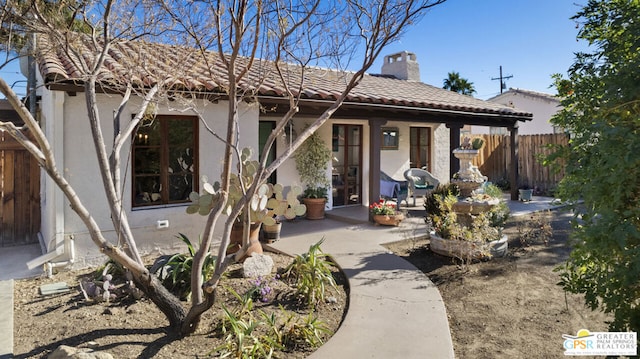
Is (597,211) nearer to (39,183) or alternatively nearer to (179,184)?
(179,184)

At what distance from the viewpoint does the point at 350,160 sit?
11.9 m

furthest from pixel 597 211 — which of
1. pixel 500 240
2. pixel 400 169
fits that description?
pixel 400 169

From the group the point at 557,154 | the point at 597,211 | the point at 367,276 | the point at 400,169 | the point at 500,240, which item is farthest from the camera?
the point at 400,169

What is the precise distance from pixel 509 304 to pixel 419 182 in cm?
756

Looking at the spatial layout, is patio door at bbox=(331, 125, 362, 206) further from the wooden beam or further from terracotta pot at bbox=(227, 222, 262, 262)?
terracotta pot at bbox=(227, 222, 262, 262)

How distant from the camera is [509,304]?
5.04 metres

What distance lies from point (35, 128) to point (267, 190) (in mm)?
3472

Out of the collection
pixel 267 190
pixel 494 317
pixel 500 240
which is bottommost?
pixel 494 317

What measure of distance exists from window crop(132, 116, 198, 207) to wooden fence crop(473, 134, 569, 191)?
44.6 feet

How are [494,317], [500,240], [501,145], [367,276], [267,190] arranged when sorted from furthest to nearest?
[501,145] < [500,240] < [267,190] < [367,276] < [494,317]

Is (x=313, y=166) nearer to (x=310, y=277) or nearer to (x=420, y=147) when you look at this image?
(x=420, y=147)

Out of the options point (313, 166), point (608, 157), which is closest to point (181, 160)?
point (313, 166)

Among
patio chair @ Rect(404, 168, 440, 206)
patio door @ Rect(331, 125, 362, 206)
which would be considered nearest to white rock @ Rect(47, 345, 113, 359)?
patio door @ Rect(331, 125, 362, 206)

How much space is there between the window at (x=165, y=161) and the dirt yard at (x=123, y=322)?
199 cm
